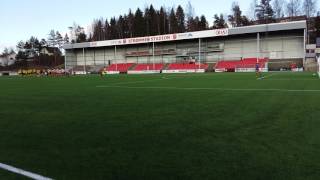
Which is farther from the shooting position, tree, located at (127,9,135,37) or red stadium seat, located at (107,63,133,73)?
tree, located at (127,9,135,37)

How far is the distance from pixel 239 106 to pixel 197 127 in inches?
165

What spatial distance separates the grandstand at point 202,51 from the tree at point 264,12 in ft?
114

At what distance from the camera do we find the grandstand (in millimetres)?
67750

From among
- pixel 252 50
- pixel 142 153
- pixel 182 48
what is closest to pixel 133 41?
pixel 182 48

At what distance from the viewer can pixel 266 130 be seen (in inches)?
309

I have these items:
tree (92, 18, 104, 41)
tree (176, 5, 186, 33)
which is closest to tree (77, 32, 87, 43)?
tree (92, 18, 104, 41)

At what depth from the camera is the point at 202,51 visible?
78.7 m

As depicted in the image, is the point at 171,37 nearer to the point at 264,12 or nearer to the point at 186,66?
the point at 186,66

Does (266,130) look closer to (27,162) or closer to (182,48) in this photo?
(27,162)

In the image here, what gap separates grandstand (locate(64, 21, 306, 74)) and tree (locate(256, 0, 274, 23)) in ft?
114

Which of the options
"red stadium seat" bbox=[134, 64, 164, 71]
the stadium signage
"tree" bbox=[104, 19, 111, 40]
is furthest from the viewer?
"tree" bbox=[104, 19, 111, 40]

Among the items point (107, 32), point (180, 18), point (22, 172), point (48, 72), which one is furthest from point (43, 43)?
point (22, 172)

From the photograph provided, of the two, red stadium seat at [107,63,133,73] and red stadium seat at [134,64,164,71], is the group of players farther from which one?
red stadium seat at [134,64,164,71]

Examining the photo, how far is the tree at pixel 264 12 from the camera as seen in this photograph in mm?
105625
